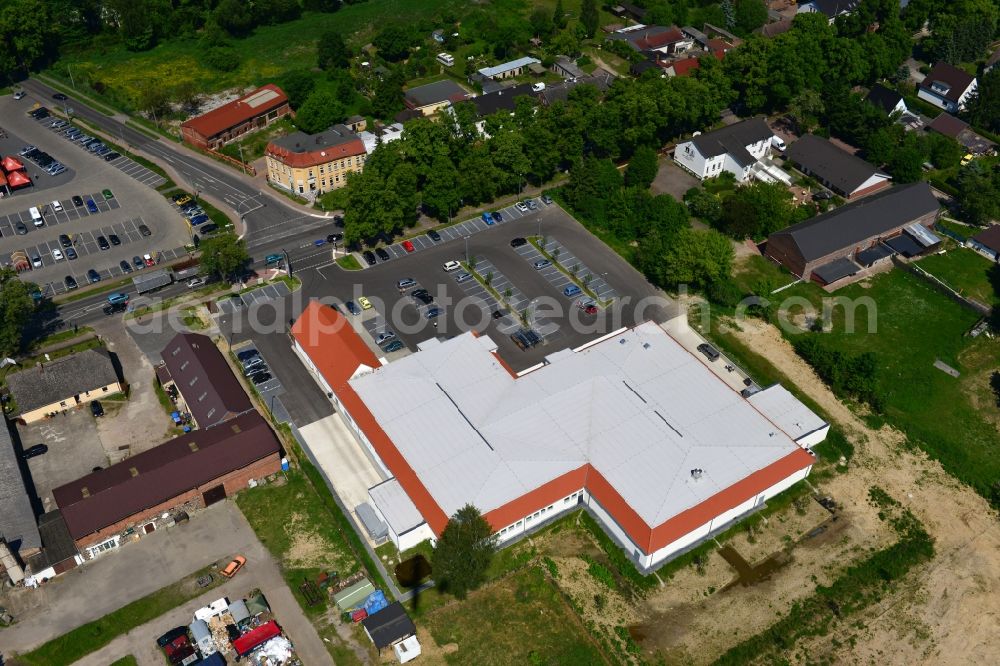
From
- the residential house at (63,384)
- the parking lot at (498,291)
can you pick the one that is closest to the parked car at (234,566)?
the residential house at (63,384)

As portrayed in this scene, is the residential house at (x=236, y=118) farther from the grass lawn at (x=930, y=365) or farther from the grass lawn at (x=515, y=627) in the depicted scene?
the grass lawn at (x=515, y=627)

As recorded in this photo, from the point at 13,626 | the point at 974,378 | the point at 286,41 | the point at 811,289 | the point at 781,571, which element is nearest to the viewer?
the point at 13,626

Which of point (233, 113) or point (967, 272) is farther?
point (233, 113)

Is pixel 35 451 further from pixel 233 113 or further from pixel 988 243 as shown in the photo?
pixel 988 243

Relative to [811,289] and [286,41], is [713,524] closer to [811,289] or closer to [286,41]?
[811,289]

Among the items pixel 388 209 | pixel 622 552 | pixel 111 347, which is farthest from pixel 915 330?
pixel 111 347

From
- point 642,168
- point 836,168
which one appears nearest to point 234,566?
point 642,168
